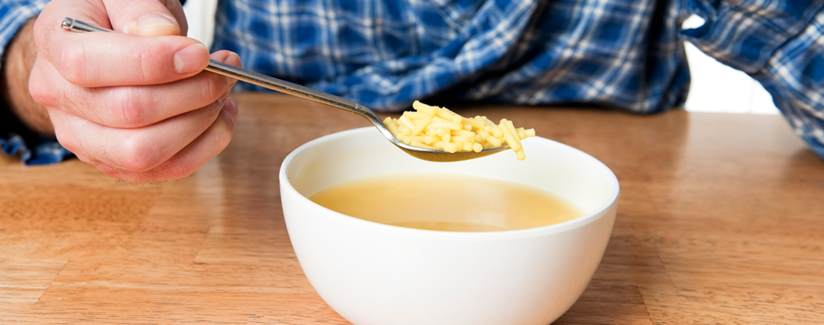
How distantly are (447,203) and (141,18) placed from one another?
0.35 metres

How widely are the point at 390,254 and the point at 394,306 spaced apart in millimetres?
51

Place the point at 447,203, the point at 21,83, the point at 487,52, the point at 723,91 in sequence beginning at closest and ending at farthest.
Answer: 1. the point at 447,203
2. the point at 21,83
3. the point at 487,52
4. the point at 723,91

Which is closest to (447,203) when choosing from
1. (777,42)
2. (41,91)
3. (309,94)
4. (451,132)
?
(451,132)

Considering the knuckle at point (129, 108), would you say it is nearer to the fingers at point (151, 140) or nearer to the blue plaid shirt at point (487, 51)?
the fingers at point (151, 140)

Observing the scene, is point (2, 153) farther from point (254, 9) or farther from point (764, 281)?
point (764, 281)

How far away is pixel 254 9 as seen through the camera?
1252mm

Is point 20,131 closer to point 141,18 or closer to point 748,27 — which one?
point 141,18

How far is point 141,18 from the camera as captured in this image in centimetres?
54

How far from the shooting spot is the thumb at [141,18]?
524mm

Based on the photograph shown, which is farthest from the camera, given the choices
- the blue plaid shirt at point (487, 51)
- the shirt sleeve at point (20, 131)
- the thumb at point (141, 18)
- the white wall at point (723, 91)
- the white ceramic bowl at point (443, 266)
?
the white wall at point (723, 91)

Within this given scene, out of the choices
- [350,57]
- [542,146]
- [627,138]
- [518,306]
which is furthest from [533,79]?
[518,306]

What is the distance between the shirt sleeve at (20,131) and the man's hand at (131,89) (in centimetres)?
32

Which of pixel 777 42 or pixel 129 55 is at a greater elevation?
pixel 129 55

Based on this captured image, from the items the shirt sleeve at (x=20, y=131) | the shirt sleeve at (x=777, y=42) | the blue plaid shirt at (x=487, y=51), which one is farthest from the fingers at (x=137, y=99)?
the shirt sleeve at (x=777, y=42)
